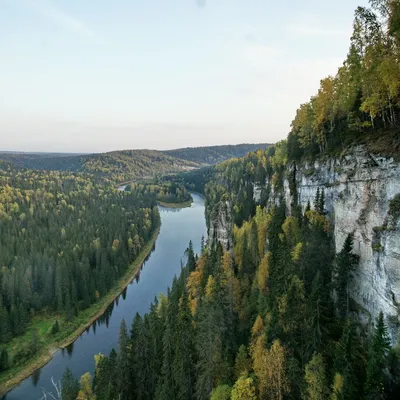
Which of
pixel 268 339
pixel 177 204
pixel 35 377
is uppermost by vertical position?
pixel 268 339

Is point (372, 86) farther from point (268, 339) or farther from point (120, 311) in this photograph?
point (120, 311)

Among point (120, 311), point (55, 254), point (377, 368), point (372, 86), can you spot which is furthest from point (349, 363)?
point (55, 254)

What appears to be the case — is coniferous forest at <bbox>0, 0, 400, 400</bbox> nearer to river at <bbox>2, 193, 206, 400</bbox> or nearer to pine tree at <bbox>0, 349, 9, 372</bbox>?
pine tree at <bbox>0, 349, 9, 372</bbox>

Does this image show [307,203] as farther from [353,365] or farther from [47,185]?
[47,185]

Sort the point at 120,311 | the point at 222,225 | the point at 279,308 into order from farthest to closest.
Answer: the point at 120,311, the point at 222,225, the point at 279,308

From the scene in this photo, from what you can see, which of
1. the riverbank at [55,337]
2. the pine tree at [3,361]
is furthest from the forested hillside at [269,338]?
the pine tree at [3,361]

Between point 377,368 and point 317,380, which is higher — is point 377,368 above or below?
above

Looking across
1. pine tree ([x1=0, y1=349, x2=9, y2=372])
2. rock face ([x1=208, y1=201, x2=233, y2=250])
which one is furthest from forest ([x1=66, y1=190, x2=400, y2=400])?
pine tree ([x1=0, y1=349, x2=9, y2=372])

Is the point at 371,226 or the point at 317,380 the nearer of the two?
the point at 317,380
